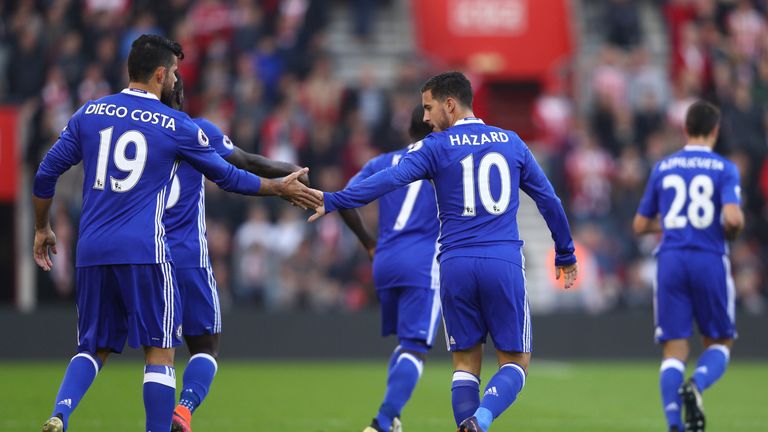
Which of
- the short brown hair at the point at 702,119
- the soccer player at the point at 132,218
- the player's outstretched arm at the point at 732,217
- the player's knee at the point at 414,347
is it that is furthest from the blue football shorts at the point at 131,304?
the short brown hair at the point at 702,119

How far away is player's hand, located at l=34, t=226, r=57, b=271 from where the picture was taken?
26.6ft

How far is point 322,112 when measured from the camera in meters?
19.7

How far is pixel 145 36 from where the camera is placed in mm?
7840

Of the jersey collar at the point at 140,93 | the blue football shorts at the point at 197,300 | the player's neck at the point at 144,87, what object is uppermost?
the player's neck at the point at 144,87

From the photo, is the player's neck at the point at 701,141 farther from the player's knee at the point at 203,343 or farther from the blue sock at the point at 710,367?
the player's knee at the point at 203,343

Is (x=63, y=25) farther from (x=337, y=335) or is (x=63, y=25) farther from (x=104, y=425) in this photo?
(x=104, y=425)

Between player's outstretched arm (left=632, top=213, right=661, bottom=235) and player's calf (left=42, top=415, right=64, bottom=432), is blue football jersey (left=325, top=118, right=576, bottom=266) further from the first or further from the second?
player's outstretched arm (left=632, top=213, right=661, bottom=235)

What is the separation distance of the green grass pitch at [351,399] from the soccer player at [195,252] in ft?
5.83

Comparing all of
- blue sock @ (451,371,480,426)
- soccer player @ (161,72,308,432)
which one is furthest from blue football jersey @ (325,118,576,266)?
soccer player @ (161,72,308,432)

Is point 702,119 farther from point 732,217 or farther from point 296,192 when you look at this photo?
point 296,192

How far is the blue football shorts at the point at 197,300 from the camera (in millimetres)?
8898

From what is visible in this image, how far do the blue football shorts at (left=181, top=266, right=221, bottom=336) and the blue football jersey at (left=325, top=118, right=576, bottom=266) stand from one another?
1316mm

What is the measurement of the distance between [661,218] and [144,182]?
4384 millimetres

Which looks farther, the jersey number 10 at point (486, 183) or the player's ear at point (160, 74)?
the jersey number 10 at point (486, 183)
